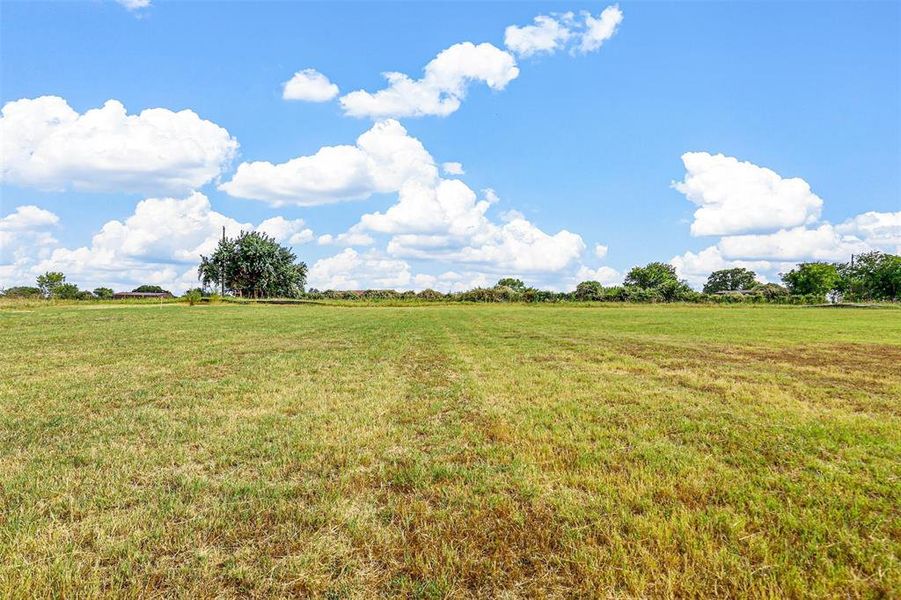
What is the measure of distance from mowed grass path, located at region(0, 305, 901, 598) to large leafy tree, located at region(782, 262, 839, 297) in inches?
5488

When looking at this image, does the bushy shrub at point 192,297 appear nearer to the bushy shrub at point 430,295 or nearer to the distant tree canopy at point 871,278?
the bushy shrub at point 430,295

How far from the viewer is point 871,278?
108312 millimetres

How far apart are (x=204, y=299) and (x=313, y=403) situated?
196ft

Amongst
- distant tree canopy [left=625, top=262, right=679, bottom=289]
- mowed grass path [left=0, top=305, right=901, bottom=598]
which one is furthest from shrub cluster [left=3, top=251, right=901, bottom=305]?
mowed grass path [left=0, top=305, right=901, bottom=598]

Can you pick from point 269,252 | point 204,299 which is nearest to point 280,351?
point 204,299

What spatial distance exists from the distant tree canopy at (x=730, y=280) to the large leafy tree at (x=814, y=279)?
2898 cm

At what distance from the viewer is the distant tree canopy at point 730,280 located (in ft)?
519

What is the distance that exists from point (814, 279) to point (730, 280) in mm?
41979

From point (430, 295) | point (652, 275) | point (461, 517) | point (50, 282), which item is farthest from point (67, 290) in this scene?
point (652, 275)

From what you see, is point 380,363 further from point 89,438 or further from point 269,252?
point 269,252

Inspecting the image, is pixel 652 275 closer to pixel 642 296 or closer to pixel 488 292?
pixel 642 296

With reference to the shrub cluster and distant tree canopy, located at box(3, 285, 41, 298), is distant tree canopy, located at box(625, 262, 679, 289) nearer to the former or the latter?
the shrub cluster

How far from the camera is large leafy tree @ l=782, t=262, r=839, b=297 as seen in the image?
118m

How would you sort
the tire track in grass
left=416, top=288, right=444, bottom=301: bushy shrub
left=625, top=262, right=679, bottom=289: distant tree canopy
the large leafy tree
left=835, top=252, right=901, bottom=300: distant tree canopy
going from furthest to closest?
left=625, top=262, right=679, bottom=289: distant tree canopy → the large leafy tree → left=835, top=252, right=901, bottom=300: distant tree canopy → left=416, top=288, right=444, bottom=301: bushy shrub → the tire track in grass
